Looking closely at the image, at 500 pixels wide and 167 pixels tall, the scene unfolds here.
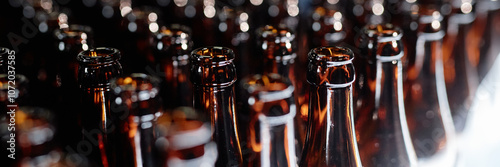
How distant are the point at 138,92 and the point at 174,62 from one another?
197mm

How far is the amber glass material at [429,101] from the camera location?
0.60 metres

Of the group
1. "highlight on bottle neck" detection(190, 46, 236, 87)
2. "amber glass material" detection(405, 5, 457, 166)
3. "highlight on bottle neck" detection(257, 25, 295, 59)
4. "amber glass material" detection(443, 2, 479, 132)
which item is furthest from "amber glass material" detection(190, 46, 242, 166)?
"amber glass material" detection(443, 2, 479, 132)

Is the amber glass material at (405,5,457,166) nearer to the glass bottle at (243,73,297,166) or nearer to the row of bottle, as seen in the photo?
the row of bottle

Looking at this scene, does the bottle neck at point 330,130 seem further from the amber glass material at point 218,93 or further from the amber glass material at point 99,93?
the amber glass material at point 99,93

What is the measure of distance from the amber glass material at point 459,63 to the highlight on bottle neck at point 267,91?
0.41 metres

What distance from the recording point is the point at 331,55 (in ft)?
1.23

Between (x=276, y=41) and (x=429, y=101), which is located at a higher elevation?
(x=276, y=41)

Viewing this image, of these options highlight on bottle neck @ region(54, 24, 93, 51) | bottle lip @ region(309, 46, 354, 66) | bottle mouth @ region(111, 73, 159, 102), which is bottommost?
bottle mouth @ region(111, 73, 159, 102)

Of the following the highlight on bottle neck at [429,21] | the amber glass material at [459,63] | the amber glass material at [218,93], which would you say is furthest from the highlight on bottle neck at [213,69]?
the amber glass material at [459,63]

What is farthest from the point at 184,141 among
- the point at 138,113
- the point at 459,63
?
the point at 459,63

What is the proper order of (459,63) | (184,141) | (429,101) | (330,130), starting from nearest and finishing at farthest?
1. (184,141)
2. (330,130)
3. (429,101)
4. (459,63)

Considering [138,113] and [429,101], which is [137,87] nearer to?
[138,113]

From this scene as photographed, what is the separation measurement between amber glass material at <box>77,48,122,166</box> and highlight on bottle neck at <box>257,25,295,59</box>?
0.54 ft

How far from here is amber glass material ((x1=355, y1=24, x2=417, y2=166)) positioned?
0.48 meters
